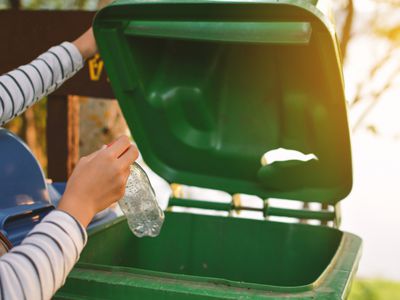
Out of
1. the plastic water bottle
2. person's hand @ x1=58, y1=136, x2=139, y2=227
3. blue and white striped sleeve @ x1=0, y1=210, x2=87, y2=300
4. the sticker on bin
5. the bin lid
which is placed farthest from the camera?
the sticker on bin

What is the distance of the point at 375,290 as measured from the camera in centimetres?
529

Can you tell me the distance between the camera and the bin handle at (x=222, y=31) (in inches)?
79.7

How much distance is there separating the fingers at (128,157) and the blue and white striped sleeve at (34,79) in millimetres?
819

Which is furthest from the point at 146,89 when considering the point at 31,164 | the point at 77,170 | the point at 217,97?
the point at 77,170

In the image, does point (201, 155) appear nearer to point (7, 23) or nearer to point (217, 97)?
point (217, 97)

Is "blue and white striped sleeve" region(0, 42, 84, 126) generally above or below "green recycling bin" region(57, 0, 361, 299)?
above

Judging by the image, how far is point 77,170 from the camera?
128cm

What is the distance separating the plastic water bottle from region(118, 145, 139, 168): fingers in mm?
415

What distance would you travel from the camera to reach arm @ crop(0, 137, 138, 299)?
1144 millimetres

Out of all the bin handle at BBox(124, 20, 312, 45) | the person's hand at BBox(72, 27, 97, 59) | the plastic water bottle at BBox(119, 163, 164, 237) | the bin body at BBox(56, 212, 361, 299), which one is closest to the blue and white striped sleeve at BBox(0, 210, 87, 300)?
the plastic water bottle at BBox(119, 163, 164, 237)

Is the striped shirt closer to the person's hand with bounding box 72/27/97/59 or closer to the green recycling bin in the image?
the green recycling bin

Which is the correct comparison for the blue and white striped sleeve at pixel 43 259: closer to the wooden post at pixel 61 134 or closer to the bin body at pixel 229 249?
the bin body at pixel 229 249

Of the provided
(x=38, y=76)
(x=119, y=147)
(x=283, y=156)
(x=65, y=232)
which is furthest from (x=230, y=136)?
(x=65, y=232)

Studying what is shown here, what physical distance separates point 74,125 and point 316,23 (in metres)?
2.23
